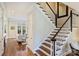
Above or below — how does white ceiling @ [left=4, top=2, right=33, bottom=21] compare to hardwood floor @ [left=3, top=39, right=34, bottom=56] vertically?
above

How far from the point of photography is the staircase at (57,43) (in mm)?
2799

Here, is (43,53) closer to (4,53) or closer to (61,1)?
(4,53)

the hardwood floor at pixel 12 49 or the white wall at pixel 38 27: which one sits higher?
the white wall at pixel 38 27

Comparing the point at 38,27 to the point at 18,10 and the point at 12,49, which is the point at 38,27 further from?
the point at 12,49

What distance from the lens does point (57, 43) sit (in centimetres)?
283

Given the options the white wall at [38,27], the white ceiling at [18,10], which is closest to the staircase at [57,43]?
the white wall at [38,27]

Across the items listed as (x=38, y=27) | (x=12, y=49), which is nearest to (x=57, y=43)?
(x=38, y=27)

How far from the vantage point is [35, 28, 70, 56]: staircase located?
9.18 ft

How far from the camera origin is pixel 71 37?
2.78 meters

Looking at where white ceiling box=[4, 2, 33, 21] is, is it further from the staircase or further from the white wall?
the staircase

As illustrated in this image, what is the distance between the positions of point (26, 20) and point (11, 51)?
54cm

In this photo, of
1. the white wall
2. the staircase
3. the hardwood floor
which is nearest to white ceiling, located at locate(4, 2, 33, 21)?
the white wall

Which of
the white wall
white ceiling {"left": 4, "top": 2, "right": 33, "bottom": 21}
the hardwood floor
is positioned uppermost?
white ceiling {"left": 4, "top": 2, "right": 33, "bottom": 21}

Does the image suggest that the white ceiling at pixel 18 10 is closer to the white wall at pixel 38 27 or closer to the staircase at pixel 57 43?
the white wall at pixel 38 27
